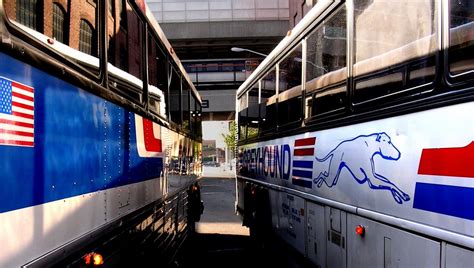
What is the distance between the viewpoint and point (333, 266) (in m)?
4.53

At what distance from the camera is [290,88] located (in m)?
6.43

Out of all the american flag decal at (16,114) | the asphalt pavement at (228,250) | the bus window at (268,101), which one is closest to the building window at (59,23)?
the american flag decal at (16,114)

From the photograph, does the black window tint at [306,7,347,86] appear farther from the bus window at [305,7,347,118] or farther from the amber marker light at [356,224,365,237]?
the amber marker light at [356,224,365,237]

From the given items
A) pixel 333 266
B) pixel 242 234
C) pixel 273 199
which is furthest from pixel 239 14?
pixel 333 266

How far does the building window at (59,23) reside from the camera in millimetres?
2656

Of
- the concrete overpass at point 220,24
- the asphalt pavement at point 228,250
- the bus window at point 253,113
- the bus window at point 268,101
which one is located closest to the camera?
the asphalt pavement at point 228,250

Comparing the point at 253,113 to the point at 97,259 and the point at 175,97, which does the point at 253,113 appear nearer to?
the point at 175,97

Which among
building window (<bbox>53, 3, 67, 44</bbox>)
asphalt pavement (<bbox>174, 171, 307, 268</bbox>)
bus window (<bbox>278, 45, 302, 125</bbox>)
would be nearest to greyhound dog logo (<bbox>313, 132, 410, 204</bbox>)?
bus window (<bbox>278, 45, 302, 125</bbox>)

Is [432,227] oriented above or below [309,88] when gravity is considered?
below

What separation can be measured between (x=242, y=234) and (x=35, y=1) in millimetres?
9311

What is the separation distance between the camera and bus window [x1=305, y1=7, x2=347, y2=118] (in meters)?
4.43

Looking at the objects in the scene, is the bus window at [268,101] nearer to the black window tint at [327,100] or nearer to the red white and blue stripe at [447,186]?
the black window tint at [327,100]

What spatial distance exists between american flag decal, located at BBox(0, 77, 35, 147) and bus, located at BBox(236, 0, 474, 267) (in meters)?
2.14

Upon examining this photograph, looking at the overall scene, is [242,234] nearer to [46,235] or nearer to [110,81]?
[110,81]
